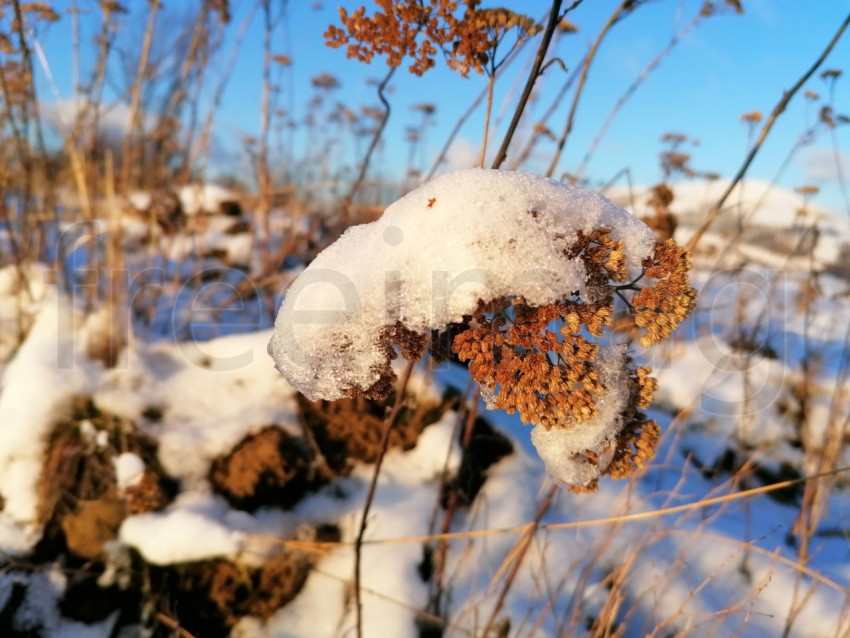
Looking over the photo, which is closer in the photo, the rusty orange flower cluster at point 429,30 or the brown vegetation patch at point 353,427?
the rusty orange flower cluster at point 429,30

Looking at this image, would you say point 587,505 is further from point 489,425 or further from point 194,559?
point 194,559

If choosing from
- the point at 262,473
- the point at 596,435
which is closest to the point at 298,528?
the point at 262,473

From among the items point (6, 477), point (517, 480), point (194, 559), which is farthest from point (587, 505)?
point (6, 477)

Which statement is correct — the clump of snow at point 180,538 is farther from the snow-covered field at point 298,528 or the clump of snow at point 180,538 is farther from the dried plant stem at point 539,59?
the dried plant stem at point 539,59

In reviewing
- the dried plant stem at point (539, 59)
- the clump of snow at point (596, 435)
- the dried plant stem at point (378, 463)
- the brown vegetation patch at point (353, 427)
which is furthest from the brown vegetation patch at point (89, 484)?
the dried plant stem at point (539, 59)

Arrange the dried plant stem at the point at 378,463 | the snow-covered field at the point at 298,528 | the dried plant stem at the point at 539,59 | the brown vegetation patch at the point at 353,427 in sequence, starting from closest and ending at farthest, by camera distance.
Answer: the dried plant stem at the point at 539,59, the dried plant stem at the point at 378,463, the snow-covered field at the point at 298,528, the brown vegetation patch at the point at 353,427

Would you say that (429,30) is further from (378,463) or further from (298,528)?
(298,528)

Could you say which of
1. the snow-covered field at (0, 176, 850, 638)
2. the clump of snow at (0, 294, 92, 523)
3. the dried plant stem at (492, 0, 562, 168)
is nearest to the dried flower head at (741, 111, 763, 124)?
the snow-covered field at (0, 176, 850, 638)
